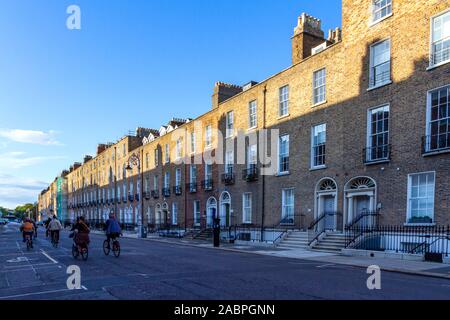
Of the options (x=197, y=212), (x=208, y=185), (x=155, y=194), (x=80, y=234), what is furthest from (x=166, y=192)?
(x=80, y=234)

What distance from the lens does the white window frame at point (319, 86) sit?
22.1m

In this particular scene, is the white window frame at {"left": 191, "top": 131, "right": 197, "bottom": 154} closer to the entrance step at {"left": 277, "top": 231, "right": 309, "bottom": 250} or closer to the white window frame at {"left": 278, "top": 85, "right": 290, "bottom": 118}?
the white window frame at {"left": 278, "top": 85, "right": 290, "bottom": 118}

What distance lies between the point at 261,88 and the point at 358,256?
583 inches

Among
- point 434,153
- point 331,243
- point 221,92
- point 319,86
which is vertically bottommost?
point 331,243

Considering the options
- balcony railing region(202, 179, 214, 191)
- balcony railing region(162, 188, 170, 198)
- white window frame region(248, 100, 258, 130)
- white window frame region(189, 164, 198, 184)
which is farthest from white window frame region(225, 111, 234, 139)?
balcony railing region(162, 188, 170, 198)

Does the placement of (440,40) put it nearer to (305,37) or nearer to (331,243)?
(305,37)

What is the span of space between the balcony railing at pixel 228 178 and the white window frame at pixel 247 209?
1.73 m

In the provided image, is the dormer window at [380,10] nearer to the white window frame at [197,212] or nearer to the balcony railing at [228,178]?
the balcony railing at [228,178]

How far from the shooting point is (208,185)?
32906mm

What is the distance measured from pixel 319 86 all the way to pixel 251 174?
8.14m

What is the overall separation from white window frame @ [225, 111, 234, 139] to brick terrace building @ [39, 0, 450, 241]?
85 mm

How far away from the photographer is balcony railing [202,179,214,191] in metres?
32.4
